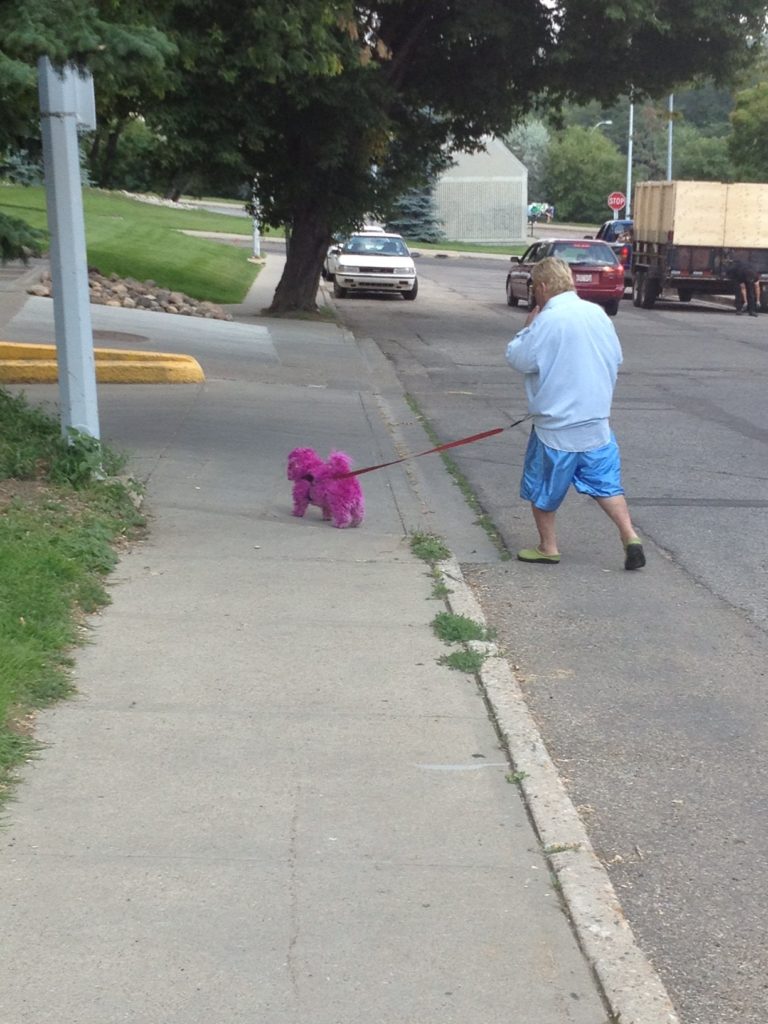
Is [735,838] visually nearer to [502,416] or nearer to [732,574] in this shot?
[732,574]

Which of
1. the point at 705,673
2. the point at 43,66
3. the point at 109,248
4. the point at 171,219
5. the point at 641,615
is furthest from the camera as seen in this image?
the point at 171,219

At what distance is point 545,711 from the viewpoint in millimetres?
5629

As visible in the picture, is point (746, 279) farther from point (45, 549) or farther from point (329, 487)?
point (45, 549)

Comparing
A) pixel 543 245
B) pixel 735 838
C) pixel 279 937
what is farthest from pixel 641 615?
pixel 543 245

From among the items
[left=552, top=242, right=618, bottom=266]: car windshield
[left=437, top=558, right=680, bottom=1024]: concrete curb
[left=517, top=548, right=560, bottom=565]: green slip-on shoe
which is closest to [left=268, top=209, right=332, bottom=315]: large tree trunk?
[left=552, top=242, right=618, bottom=266]: car windshield

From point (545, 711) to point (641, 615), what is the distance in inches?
62.8

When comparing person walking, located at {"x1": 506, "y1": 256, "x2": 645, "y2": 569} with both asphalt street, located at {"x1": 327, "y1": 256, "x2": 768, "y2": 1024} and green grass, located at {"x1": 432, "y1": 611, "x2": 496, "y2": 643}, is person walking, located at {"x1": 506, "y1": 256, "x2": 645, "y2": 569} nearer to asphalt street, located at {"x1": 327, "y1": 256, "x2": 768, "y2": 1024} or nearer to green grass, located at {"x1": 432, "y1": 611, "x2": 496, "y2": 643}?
asphalt street, located at {"x1": 327, "y1": 256, "x2": 768, "y2": 1024}

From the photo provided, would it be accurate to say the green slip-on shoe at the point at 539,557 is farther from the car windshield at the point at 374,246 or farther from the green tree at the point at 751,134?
the green tree at the point at 751,134

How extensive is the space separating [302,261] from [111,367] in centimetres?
1150

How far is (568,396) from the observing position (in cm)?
780

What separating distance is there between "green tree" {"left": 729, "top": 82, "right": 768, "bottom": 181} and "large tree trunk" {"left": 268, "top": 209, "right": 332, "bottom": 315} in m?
28.2

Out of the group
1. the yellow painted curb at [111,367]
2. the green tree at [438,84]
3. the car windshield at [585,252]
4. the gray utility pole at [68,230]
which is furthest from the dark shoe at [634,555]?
the car windshield at [585,252]

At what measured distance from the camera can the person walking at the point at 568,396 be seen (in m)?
7.79

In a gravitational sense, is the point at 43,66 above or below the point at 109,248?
above
